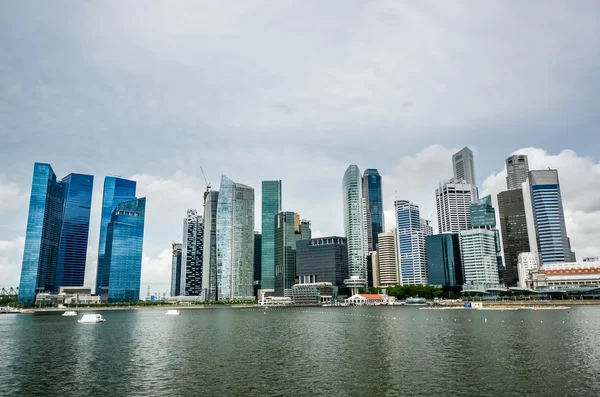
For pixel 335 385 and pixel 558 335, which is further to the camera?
pixel 558 335

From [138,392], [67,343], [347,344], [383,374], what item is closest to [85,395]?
[138,392]

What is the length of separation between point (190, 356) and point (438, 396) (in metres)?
46.5

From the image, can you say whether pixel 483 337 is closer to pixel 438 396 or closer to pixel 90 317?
pixel 438 396

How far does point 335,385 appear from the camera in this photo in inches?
2095

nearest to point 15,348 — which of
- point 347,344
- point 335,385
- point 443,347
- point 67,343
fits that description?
point 67,343

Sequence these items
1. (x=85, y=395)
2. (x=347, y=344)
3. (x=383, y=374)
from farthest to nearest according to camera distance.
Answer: (x=347, y=344) → (x=383, y=374) → (x=85, y=395)

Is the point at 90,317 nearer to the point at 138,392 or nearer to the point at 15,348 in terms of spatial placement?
the point at 15,348

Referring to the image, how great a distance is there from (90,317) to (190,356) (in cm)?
13322

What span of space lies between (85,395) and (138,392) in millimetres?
5702

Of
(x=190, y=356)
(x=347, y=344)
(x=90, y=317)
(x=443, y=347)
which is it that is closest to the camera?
(x=190, y=356)

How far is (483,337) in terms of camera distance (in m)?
98.9

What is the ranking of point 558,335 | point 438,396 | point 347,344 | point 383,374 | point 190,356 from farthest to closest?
1. point 558,335
2. point 347,344
3. point 190,356
4. point 383,374
5. point 438,396

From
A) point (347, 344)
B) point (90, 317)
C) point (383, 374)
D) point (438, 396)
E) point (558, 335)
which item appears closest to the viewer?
point (438, 396)

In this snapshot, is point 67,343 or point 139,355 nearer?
point 139,355
